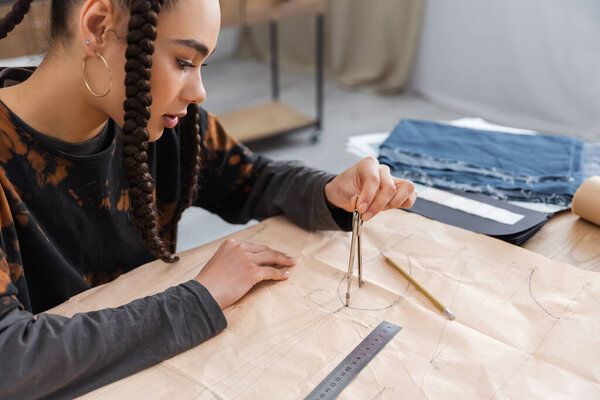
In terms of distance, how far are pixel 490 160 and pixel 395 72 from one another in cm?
Result: 243

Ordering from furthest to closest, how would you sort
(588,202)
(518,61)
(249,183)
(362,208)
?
1. (518,61)
2. (249,183)
3. (588,202)
4. (362,208)

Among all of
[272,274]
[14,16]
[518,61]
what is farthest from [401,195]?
[518,61]

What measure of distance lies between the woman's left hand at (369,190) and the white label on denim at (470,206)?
15cm

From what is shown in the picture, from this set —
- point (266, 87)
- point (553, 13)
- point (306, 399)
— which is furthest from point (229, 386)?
point (266, 87)

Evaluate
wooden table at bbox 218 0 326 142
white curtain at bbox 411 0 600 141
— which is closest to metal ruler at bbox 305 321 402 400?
wooden table at bbox 218 0 326 142

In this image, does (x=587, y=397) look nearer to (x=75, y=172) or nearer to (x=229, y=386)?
(x=229, y=386)

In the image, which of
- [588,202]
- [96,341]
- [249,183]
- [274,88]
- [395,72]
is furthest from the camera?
[395,72]

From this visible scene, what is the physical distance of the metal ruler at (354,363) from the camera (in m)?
0.66

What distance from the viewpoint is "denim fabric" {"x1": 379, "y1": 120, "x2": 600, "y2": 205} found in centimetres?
114

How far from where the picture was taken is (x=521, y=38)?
286cm

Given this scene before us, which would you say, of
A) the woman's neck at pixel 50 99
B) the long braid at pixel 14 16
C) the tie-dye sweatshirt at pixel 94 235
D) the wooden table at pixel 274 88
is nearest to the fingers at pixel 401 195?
the tie-dye sweatshirt at pixel 94 235

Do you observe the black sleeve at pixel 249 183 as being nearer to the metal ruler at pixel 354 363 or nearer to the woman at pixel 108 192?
the woman at pixel 108 192

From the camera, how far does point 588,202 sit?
3.27 feet

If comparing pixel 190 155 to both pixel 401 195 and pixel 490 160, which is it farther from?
pixel 490 160
